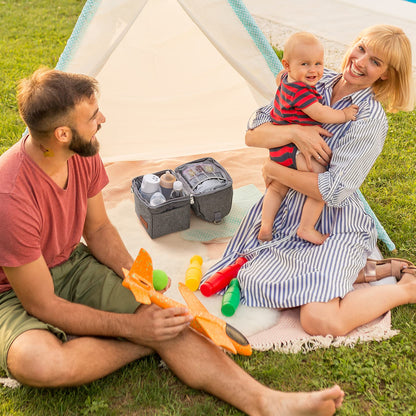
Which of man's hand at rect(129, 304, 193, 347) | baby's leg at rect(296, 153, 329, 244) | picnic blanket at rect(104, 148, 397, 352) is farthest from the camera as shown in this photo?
baby's leg at rect(296, 153, 329, 244)

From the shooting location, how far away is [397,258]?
8.96 feet

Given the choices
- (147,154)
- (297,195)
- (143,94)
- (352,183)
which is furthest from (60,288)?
(143,94)

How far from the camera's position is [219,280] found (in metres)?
2.61

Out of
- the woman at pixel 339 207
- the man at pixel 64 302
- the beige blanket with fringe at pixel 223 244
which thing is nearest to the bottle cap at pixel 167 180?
the beige blanket with fringe at pixel 223 244

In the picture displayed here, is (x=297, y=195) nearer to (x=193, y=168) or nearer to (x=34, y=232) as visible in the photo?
(x=193, y=168)

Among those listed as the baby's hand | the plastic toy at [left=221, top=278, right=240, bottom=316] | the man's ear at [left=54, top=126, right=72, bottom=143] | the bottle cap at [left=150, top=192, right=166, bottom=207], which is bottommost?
the plastic toy at [left=221, top=278, right=240, bottom=316]

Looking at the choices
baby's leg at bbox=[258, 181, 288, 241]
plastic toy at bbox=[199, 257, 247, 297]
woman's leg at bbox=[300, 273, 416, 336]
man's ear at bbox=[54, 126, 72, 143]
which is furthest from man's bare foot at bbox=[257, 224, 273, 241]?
man's ear at bbox=[54, 126, 72, 143]

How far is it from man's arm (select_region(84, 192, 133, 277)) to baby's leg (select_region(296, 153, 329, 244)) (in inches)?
31.2

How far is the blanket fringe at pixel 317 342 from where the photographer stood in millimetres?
2322

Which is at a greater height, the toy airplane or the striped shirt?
the striped shirt

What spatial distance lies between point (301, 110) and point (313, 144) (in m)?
0.17

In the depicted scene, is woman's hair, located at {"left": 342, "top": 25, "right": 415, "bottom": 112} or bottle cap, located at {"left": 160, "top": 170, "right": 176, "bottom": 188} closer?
woman's hair, located at {"left": 342, "top": 25, "right": 415, "bottom": 112}

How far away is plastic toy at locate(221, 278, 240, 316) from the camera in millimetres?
2467

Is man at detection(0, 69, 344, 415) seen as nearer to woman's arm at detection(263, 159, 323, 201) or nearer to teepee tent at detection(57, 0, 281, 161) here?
woman's arm at detection(263, 159, 323, 201)
